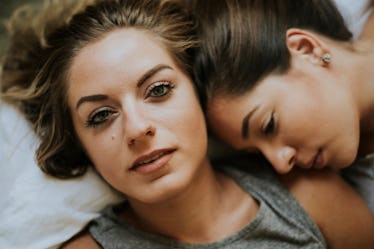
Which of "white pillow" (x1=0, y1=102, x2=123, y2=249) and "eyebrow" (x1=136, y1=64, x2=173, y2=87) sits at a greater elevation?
"eyebrow" (x1=136, y1=64, x2=173, y2=87)

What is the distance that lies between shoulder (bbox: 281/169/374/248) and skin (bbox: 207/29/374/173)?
0.23ft

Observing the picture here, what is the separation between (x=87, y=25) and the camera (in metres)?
1.13

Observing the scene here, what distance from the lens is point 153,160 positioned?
3.45 feet

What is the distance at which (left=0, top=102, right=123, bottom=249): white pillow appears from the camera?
1177 millimetres

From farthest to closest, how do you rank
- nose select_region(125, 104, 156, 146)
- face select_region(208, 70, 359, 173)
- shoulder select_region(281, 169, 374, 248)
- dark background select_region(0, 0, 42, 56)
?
1. dark background select_region(0, 0, 42, 56)
2. shoulder select_region(281, 169, 374, 248)
3. face select_region(208, 70, 359, 173)
4. nose select_region(125, 104, 156, 146)

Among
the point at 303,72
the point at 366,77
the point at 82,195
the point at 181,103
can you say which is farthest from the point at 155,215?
the point at 366,77

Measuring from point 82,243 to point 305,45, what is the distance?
0.79 m

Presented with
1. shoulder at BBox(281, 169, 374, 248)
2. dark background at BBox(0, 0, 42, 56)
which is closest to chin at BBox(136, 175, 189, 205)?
shoulder at BBox(281, 169, 374, 248)

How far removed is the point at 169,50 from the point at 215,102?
0.18 meters

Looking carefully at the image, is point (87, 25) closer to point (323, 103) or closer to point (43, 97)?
point (43, 97)

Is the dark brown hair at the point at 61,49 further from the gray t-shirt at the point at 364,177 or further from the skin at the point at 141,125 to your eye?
the gray t-shirt at the point at 364,177

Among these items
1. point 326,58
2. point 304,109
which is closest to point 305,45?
point 326,58

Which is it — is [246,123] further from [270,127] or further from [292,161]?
[292,161]

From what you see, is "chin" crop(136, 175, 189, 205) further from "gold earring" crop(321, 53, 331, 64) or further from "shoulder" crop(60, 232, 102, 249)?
"gold earring" crop(321, 53, 331, 64)
